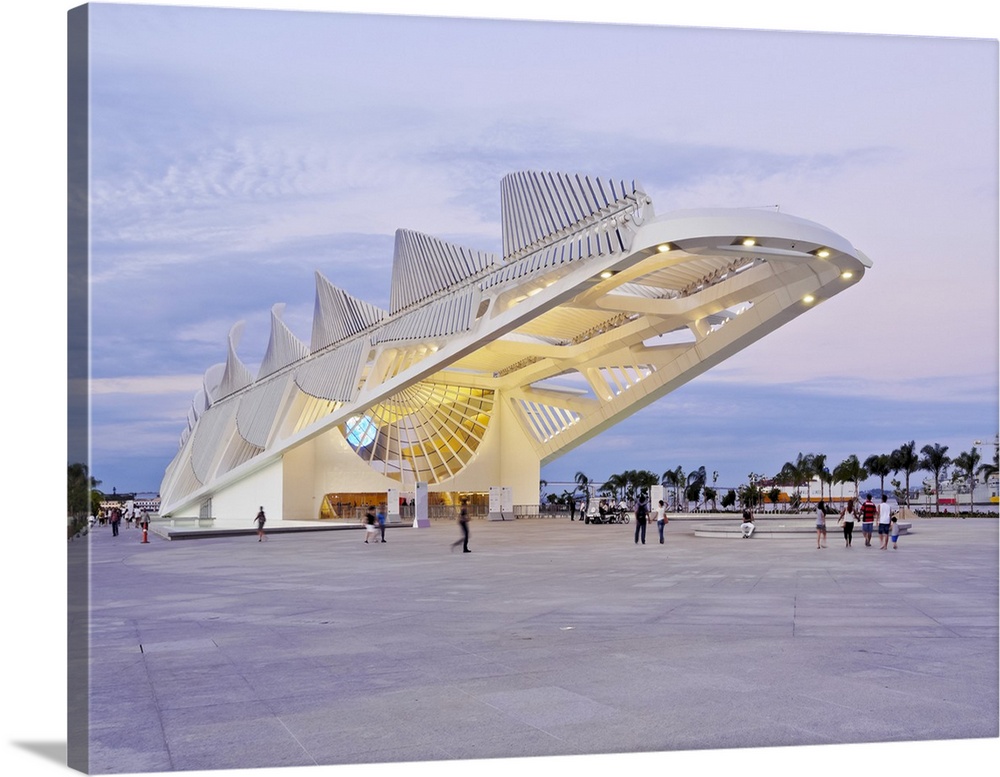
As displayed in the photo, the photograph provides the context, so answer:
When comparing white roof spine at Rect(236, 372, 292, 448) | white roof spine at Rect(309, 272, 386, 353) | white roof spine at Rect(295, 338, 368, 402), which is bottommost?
white roof spine at Rect(236, 372, 292, 448)

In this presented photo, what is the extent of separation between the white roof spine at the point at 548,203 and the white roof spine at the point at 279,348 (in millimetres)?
16519

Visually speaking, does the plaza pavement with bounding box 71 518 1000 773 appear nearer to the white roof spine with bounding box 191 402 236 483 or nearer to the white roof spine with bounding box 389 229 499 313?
the white roof spine with bounding box 389 229 499 313

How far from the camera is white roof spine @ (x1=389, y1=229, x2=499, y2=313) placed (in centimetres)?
3079

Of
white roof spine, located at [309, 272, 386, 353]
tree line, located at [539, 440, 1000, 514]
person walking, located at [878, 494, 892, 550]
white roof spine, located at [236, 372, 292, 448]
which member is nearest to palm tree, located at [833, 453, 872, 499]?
tree line, located at [539, 440, 1000, 514]

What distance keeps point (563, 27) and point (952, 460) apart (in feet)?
227

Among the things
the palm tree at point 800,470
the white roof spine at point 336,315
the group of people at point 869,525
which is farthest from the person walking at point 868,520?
the palm tree at point 800,470

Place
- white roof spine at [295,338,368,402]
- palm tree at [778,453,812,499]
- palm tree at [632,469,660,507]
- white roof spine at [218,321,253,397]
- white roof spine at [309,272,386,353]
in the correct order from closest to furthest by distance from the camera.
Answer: white roof spine at [295,338,368,402]
white roof spine at [309,272,386,353]
white roof spine at [218,321,253,397]
palm tree at [778,453,812,499]
palm tree at [632,469,660,507]

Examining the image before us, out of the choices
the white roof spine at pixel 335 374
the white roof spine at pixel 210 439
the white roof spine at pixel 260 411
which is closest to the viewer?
the white roof spine at pixel 335 374

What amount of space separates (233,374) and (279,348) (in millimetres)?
7408

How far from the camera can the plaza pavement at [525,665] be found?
569 cm

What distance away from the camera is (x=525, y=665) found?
7.38 m

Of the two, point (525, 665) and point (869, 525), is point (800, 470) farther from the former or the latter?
point (525, 665)

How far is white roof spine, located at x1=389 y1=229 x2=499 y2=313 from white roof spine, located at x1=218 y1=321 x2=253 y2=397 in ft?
50.4

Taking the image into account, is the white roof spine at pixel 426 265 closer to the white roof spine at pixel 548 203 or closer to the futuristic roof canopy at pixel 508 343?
the futuristic roof canopy at pixel 508 343
